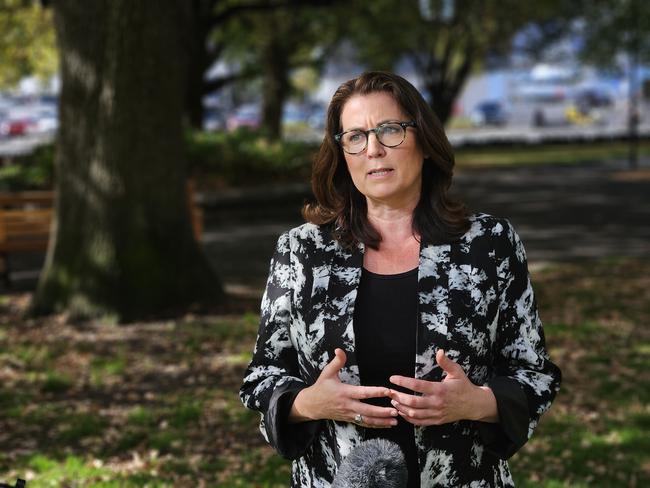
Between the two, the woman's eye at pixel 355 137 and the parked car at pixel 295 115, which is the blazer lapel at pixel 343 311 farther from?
the parked car at pixel 295 115

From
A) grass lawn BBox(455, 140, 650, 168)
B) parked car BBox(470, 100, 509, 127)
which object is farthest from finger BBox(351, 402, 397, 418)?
parked car BBox(470, 100, 509, 127)

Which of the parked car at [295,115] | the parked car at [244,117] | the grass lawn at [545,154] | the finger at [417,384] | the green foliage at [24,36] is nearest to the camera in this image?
the finger at [417,384]

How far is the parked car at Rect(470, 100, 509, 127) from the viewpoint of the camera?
6719cm

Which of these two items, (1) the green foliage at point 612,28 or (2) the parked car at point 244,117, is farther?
(2) the parked car at point 244,117

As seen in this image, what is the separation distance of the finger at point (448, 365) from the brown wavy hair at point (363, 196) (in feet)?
1.09

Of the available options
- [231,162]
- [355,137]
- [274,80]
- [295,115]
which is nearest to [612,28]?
[274,80]

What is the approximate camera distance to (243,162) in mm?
20516

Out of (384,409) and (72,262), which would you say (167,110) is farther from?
(384,409)

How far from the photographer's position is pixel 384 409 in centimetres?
234

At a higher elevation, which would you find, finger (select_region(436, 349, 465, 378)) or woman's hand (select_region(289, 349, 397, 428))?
finger (select_region(436, 349, 465, 378))

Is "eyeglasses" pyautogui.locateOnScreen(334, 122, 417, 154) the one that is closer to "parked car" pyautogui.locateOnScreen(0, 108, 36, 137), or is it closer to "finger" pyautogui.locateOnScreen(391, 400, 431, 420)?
"finger" pyautogui.locateOnScreen(391, 400, 431, 420)

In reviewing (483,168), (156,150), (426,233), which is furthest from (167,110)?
(483,168)

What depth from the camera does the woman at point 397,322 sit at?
95.1 inches

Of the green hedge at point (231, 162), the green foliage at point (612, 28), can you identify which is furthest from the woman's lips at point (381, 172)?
the green foliage at point (612, 28)
